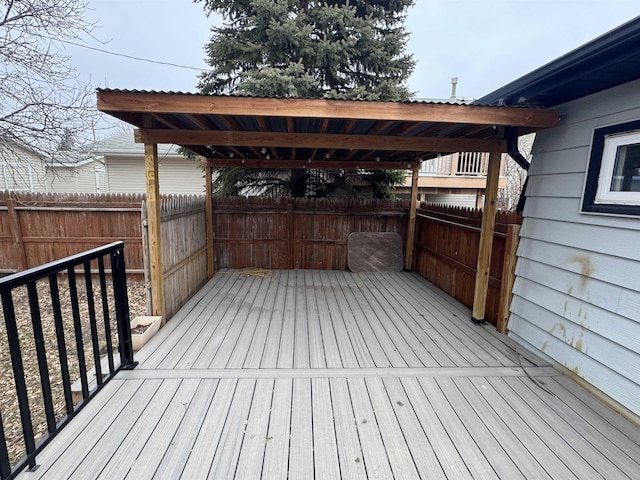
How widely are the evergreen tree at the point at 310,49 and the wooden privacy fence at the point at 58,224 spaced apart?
2988mm

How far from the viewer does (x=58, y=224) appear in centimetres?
553

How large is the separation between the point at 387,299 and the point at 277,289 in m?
1.69

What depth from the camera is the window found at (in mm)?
2158

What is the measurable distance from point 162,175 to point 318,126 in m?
8.13

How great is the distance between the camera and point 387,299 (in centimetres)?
448

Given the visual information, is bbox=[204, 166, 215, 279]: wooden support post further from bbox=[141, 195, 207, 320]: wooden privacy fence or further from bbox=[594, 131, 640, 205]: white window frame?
bbox=[594, 131, 640, 205]: white window frame

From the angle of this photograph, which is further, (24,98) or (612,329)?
(24,98)

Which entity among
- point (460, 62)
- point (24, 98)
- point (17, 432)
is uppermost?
point (460, 62)

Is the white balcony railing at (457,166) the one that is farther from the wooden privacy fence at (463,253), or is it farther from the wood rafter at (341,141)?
the wood rafter at (341,141)

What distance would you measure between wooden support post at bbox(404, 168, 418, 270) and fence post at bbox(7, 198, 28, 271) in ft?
23.0

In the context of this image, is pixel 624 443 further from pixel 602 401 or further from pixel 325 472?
pixel 325 472

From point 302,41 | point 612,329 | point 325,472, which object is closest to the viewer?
point 325,472

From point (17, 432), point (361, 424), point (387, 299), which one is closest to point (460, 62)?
point (387, 299)

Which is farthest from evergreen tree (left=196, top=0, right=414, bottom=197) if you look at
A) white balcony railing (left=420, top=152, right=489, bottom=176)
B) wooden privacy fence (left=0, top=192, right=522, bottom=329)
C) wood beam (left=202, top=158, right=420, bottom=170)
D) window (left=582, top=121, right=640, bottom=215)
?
window (left=582, top=121, right=640, bottom=215)
